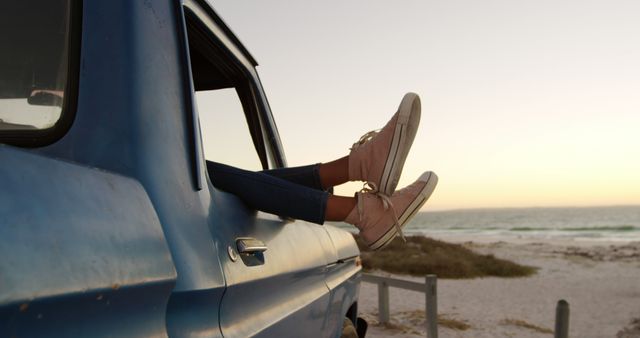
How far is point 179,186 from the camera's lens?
123 cm

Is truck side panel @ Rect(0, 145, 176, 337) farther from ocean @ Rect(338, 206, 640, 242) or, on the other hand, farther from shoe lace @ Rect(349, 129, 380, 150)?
ocean @ Rect(338, 206, 640, 242)

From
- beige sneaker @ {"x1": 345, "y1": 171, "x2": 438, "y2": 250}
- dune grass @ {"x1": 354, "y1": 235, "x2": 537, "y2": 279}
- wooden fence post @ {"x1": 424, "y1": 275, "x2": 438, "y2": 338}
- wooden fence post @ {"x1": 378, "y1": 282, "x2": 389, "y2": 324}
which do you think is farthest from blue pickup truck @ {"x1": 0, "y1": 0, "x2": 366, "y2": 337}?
dune grass @ {"x1": 354, "y1": 235, "x2": 537, "y2": 279}

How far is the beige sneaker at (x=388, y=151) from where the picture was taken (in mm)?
2305

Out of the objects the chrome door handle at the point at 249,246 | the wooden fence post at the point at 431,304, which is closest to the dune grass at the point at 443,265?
the wooden fence post at the point at 431,304

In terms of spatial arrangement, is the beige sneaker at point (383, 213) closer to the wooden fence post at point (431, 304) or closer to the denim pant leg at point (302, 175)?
the denim pant leg at point (302, 175)

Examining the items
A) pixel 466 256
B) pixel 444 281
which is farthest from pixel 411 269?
pixel 466 256

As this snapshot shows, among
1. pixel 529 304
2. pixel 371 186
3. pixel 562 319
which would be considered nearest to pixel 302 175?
pixel 371 186

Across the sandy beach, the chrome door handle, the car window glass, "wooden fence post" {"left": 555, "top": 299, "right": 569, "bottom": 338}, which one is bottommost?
the sandy beach

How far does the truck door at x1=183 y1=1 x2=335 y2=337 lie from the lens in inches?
55.0

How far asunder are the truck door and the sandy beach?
8007 mm

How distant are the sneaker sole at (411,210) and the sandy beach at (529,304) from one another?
25.9 ft

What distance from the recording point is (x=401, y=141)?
239 cm

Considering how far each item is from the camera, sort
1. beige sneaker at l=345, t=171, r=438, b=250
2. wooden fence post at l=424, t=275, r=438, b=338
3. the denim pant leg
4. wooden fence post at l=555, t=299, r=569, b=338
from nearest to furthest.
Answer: beige sneaker at l=345, t=171, r=438, b=250
the denim pant leg
wooden fence post at l=555, t=299, r=569, b=338
wooden fence post at l=424, t=275, r=438, b=338

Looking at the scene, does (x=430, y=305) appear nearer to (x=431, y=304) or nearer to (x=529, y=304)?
(x=431, y=304)
